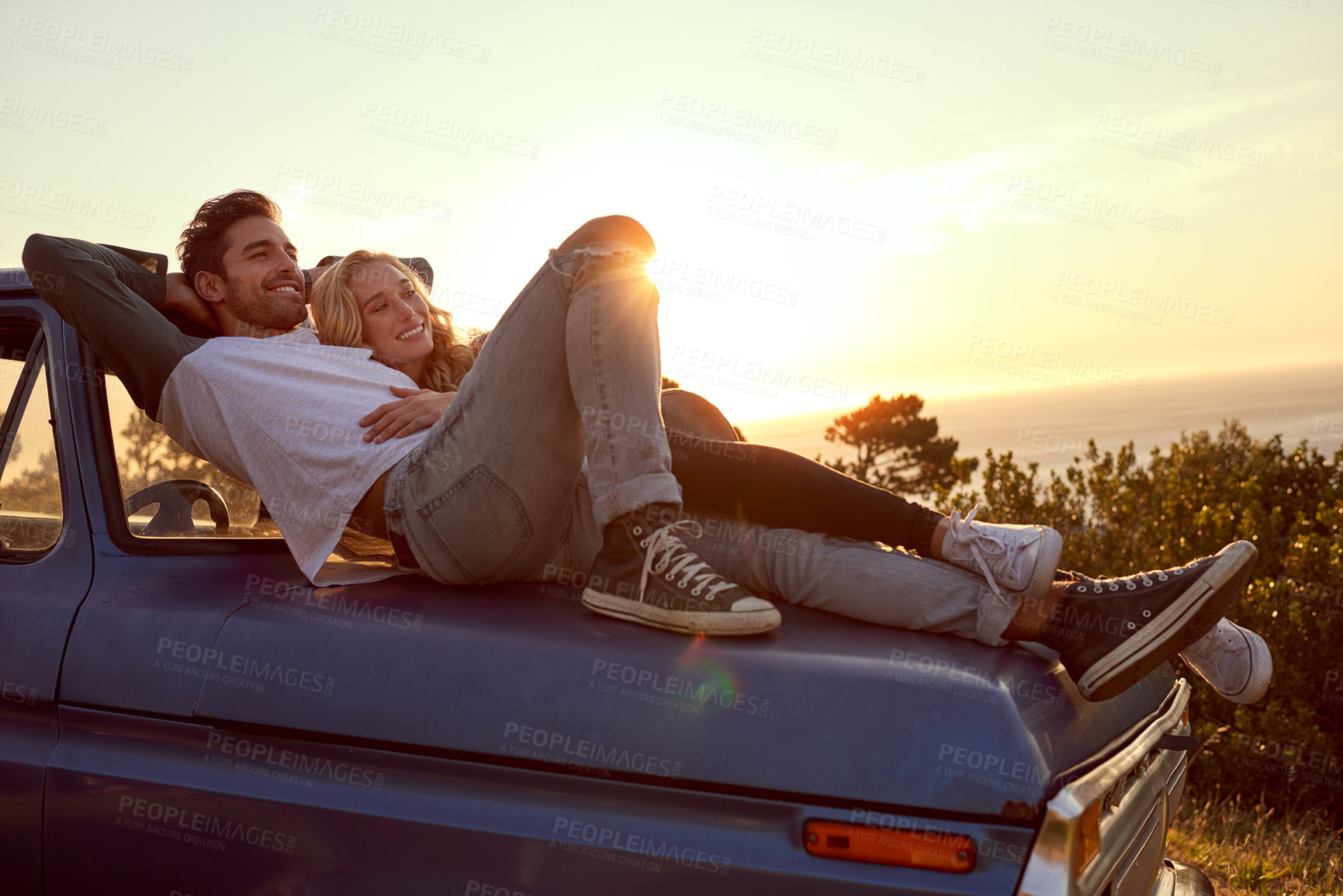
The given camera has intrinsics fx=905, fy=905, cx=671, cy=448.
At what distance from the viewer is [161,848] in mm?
1716

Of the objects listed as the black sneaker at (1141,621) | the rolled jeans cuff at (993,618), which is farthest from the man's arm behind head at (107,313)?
the black sneaker at (1141,621)

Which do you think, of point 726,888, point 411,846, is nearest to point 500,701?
point 411,846

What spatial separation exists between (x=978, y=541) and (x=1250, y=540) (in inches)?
121

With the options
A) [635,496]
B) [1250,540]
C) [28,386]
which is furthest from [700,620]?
[1250,540]

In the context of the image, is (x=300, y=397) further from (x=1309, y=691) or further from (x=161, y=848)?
(x=1309, y=691)

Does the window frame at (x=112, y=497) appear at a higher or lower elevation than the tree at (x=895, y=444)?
higher

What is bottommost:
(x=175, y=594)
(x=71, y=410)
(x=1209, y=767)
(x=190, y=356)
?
(x=1209, y=767)

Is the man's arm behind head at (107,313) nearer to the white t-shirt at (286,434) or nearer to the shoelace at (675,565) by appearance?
the white t-shirt at (286,434)

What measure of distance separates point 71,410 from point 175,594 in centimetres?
62

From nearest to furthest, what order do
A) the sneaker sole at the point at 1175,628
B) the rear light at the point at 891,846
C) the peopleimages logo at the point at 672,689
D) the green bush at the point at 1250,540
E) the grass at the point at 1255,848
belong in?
the rear light at the point at 891,846 < the peopleimages logo at the point at 672,689 < the sneaker sole at the point at 1175,628 < the grass at the point at 1255,848 < the green bush at the point at 1250,540

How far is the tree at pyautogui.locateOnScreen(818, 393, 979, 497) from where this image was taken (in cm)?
1842

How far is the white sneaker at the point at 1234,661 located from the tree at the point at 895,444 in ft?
52.8

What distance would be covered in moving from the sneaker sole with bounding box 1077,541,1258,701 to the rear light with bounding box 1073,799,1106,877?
297mm

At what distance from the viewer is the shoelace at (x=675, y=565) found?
71.5 inches
